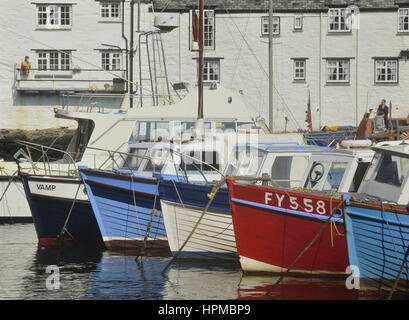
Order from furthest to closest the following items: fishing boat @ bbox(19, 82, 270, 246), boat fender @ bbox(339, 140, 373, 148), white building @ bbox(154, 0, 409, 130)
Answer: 1. white building @ bbox(154, 0, 409, 130)
2. fishing boat @ bbox(19, 82, 270, 246)
3. boat fender @ bbox(339, 140, 373, 148)

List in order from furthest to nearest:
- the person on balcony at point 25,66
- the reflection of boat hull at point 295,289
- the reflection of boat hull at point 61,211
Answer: the person on balcony at point 25,66, the reflection of boat hull at point 61,211, the reflection of boat hull at point 295,289

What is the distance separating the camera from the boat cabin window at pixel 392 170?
55.2 feet

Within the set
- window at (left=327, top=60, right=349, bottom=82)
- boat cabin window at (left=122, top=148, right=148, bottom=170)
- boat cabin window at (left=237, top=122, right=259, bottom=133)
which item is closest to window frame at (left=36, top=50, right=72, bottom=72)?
window at (left=327, top=60, right=349, bottom=82)

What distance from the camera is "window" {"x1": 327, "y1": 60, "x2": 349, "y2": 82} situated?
52.0 m

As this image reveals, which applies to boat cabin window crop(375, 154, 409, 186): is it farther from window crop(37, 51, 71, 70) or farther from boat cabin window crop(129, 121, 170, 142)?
window crop(37, 51, 71, 70)

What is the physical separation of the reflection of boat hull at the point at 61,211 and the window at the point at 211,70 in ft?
87.6

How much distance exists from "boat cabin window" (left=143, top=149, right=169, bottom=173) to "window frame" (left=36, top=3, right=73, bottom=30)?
2772cm

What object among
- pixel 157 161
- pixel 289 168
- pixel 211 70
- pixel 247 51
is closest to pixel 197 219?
pixel 289 168

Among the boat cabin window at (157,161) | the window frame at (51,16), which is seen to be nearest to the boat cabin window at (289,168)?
the boat cabin window at (157,161)

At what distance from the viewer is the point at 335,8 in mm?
52188

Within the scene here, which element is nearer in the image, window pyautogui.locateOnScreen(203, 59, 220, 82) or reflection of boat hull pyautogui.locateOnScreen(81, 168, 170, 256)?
reflection of boat hull pyautogui.locateOnScreen(81, 168, 170, 256)

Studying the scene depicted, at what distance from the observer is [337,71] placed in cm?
5203

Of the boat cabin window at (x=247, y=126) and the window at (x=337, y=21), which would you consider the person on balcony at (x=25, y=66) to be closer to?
the window at (x=337, y=21)
